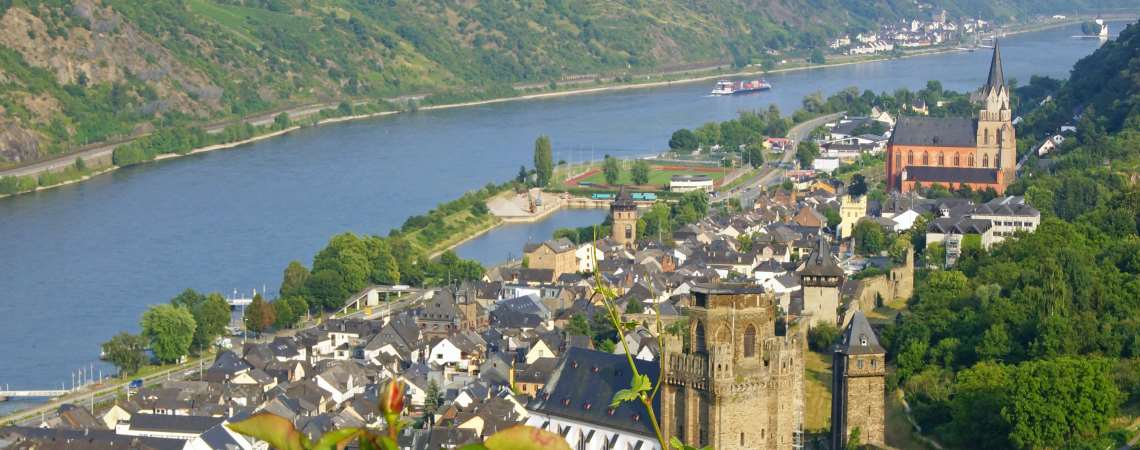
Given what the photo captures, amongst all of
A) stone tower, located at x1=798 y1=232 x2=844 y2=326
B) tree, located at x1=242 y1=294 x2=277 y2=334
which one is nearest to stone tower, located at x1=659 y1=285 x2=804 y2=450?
stone tower, located at x1=798 y1=232 x2=844 y2=326

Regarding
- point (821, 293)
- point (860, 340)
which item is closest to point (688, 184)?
point (821, 293)

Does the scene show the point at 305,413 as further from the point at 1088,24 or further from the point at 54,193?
the point at 1088,24

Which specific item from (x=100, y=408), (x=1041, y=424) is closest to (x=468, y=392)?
(x=100, y=408)

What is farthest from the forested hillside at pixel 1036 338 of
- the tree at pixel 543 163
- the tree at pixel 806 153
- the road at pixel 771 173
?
the tree at pixel 543 163

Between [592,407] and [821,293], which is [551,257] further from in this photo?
[592,407]

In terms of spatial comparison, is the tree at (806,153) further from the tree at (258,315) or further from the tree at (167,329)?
the tree at (167,329)

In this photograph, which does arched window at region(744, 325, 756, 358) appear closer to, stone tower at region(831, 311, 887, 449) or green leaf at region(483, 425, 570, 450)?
stone tower at region(831, 311, 887, 449)

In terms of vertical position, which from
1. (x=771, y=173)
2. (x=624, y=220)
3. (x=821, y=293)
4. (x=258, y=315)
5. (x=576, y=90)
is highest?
(x=821, y=293)
